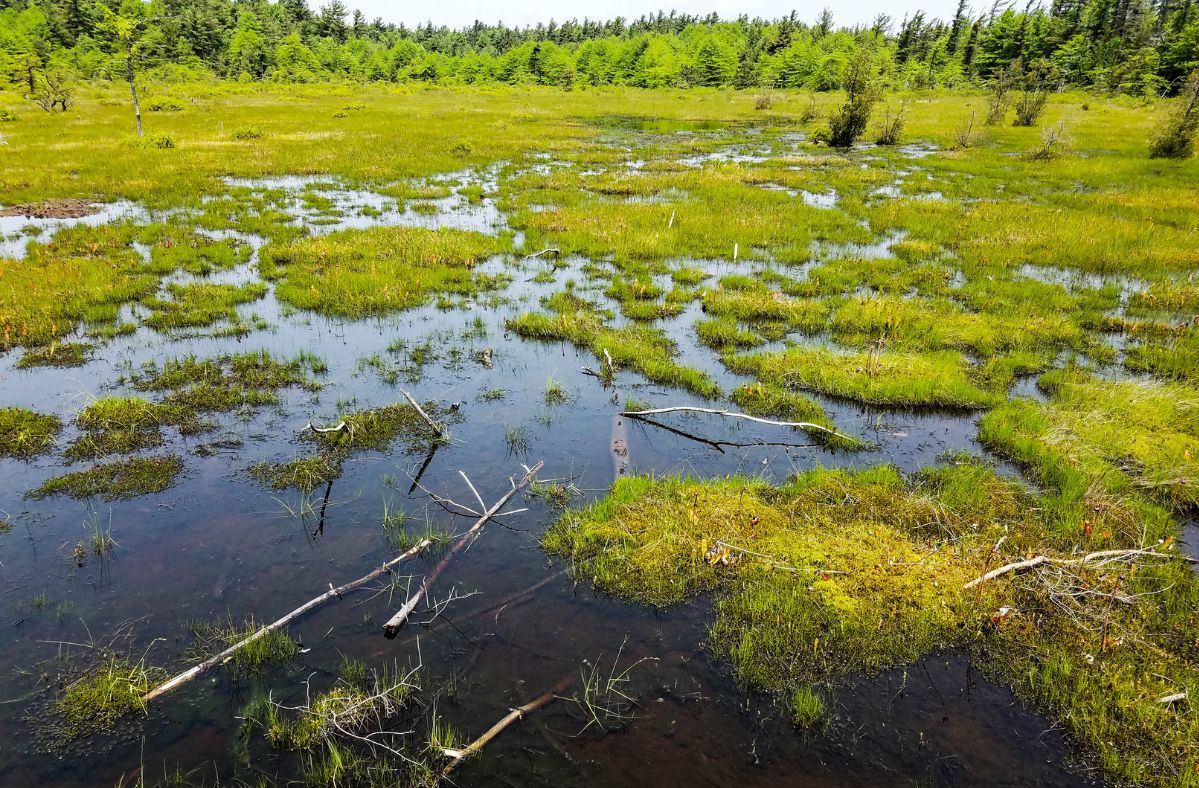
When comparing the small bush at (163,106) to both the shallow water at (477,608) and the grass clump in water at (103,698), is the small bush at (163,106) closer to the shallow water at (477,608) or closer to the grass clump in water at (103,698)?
the shallow water at (477,608)

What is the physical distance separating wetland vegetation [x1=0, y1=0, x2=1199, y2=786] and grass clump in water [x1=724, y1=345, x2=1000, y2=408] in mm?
100

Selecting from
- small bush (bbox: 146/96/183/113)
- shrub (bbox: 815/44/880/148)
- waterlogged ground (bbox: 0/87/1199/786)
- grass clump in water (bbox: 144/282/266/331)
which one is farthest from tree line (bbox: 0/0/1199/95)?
grass clump in water (bbox: 144/282/266/331)

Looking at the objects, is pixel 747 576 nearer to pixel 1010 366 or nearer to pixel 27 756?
pixel 27 756

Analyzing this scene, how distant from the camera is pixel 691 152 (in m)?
40.1

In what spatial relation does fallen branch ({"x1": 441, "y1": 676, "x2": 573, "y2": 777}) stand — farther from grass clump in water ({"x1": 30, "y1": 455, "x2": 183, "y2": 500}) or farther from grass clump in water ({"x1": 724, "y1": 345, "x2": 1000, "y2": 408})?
grass clump in water ({"x1": 724, "y1": 345, "x2": 1000, "y2": 408})

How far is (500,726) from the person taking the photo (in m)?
5.02

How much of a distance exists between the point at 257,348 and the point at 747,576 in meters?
11.1

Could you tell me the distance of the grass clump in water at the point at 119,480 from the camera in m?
7.91

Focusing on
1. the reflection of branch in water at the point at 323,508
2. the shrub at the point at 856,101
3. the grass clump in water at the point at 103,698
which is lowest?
the grass clump in water at the point at 103,698

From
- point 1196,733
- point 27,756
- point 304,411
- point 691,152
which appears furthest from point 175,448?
point 691,152

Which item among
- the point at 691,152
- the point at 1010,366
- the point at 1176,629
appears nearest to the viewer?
the point at 1176,629

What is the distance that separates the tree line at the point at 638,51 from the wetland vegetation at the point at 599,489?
2057 inches

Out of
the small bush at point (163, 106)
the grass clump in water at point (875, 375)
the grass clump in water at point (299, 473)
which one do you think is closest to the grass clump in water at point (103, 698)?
the grass clump in water at point (299, 473)

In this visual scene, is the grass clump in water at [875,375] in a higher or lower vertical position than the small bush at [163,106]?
lower
